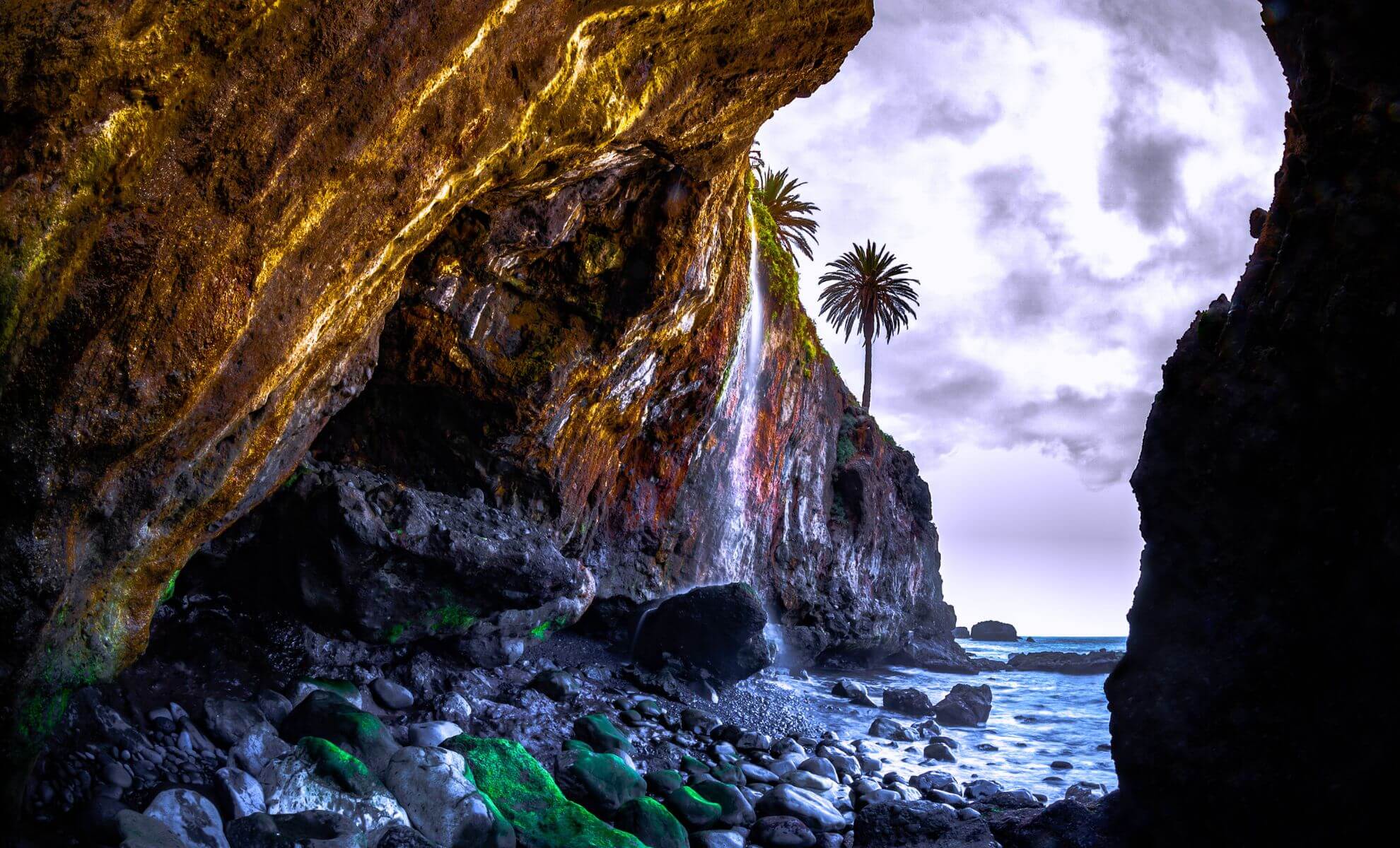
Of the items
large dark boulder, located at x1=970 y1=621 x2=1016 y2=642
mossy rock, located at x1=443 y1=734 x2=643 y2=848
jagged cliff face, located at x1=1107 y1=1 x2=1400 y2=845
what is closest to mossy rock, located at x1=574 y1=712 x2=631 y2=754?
mossy rock, located at x1=443 y1=734 x2=643 y2=848

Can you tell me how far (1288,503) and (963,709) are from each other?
11.6 m

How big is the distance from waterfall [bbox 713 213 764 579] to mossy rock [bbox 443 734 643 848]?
926 centimetres

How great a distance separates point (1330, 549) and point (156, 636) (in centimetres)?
755

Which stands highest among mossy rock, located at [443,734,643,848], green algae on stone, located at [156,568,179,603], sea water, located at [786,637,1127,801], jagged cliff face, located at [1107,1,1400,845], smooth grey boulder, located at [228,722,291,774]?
jagged cliff face, located at [1107,1,1400,845]

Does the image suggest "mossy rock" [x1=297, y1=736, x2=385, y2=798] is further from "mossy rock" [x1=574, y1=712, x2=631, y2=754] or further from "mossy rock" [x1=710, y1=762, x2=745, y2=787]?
"mossy rock" [x1=710, y1=762, x2=745, y2=787]

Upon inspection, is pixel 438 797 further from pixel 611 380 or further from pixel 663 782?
pixel 611 380

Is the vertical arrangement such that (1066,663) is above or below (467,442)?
below

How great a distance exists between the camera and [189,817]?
3.93 metres

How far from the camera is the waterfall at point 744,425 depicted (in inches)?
580

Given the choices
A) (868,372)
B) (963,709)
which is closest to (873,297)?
(868,372)

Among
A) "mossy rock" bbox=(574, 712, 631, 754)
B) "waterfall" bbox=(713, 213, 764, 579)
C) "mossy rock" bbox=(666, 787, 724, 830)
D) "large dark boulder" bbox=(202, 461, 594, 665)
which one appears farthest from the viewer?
"waterfall" bbox=(713, 213, 764, 579)

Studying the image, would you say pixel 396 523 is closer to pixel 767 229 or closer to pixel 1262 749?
pixel 1262 749

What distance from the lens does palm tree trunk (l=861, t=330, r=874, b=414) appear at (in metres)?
32.1

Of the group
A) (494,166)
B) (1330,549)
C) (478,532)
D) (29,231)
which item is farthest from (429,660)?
(1330,549)
